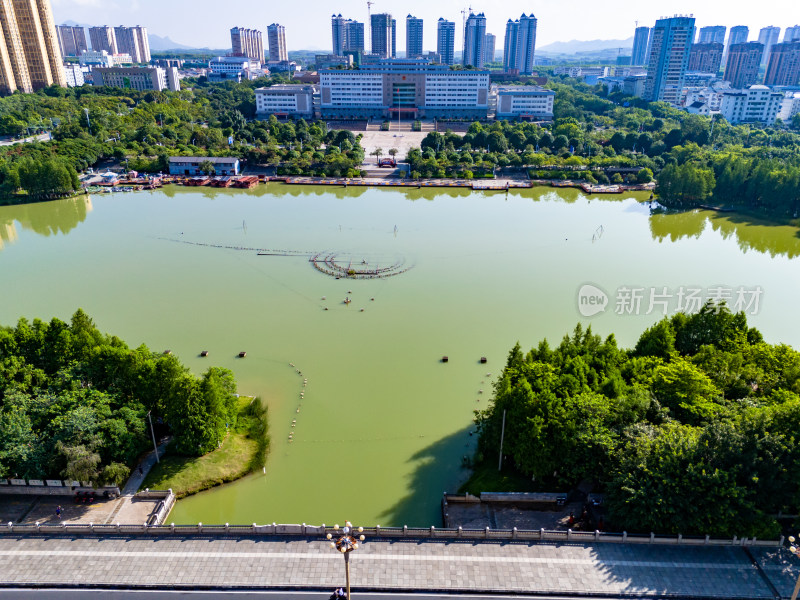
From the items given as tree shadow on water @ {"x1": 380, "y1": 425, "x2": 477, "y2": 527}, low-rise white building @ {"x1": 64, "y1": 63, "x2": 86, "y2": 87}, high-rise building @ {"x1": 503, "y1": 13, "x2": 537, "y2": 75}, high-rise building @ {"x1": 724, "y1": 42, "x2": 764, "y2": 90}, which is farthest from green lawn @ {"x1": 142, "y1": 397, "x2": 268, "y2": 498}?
high-rise building @ {"x1": 503, "y1": 13, "x2": 537, "y2": 75}

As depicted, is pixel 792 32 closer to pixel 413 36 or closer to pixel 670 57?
pixel 670 57

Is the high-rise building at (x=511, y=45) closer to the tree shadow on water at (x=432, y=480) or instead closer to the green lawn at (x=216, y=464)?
the tree shadow on water at (x=432, y=480)

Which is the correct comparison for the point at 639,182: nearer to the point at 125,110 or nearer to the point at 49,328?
the point at 49,328

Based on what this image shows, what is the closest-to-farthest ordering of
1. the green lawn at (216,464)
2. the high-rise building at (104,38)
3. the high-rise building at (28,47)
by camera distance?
1. the green lawn at (216,464)
2. the high-rise building at (28,47)
3. the high-rise building at (104,38)

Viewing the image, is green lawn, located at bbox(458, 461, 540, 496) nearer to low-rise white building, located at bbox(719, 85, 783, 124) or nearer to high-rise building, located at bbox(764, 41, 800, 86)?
low-rise white building, located at bbox(719, 85, 783, 124)

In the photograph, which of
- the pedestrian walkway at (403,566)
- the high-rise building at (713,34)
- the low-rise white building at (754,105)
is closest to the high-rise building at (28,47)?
the pedestrian walkway at (403,566)

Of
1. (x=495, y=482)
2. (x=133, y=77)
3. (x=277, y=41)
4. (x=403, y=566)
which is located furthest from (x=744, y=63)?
(x=277, y=41)
